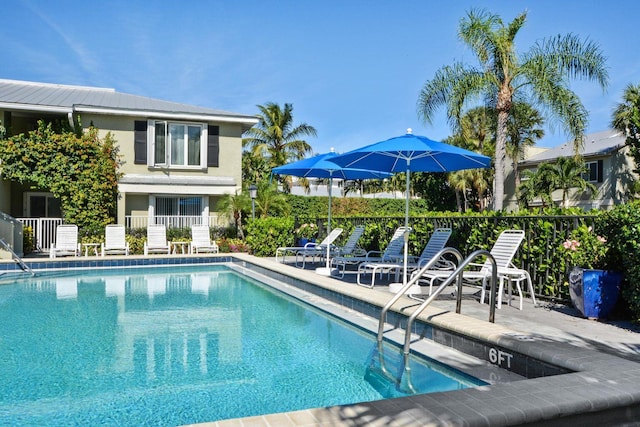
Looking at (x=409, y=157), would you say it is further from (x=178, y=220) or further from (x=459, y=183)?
(x=459, y=183)

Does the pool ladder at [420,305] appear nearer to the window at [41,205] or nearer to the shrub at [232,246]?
the shrub at [232,246]

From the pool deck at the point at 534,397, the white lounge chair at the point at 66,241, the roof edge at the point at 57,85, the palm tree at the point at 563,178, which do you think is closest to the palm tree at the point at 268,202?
the white lounge chair at the point at 66,241

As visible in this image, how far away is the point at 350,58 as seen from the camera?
2239cm

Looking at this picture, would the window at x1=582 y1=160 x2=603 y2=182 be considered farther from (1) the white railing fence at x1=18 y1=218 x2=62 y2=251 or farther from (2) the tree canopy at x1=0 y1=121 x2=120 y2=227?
(1) the white railing fence at x1=18 y1=218 x2=62 y2=251

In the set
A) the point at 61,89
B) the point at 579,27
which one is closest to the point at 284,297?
the point at 579,27

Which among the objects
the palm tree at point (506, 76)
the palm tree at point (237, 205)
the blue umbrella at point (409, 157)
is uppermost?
the palm tree at point (506, 76)

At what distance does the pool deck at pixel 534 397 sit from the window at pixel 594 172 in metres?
31.9

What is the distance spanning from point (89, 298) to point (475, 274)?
26.4 ft

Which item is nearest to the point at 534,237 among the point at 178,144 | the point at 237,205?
the point at 237,205

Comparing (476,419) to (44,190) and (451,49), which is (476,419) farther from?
(44,190)

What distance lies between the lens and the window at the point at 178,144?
21.3 m

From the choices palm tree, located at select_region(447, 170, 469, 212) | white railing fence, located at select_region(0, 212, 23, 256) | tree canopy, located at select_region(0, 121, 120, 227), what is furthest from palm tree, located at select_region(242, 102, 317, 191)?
white railing fence, located at select_region(0, 212, 23, 256)

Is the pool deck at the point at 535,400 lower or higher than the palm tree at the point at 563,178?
lower

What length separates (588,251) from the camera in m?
7.02
